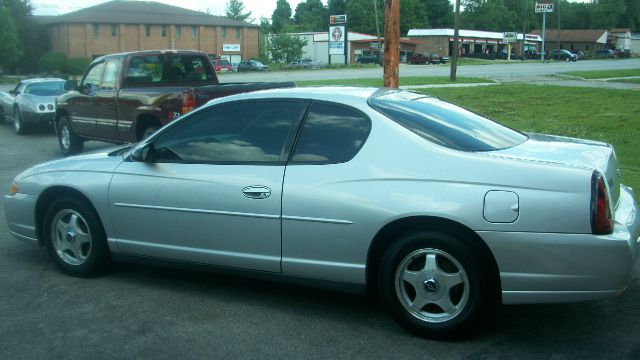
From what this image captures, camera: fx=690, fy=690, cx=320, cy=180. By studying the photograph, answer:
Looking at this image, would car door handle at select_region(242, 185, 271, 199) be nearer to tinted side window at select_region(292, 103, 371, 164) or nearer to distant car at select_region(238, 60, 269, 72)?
tinted side window at select_region(292, 103, 371, 164)

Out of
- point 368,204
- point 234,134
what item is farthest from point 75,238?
point 368,204

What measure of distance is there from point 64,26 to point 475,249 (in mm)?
72672

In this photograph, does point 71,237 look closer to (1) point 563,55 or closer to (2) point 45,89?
(2) point 45,89

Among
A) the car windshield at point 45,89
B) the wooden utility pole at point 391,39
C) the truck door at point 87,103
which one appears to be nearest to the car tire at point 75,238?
the truck door at point 87,103

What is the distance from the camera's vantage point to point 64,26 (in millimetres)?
69750

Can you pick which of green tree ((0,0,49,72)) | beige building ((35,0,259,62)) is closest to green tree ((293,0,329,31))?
beige building ((35,0,259,62))

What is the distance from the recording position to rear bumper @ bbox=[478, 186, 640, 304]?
3883mm

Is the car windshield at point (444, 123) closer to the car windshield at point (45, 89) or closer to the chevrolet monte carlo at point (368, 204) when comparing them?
the chevrolet monte carlo at point (368, 204)

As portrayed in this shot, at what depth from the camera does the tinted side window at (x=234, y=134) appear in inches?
191

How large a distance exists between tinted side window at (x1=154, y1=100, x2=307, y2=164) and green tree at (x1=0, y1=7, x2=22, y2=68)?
56822 millimetres

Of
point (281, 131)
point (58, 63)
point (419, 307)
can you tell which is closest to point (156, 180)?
point (281, 131)

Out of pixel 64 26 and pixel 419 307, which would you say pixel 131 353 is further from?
pixel 64 26

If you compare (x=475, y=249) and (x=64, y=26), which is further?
(x=64, y=26)

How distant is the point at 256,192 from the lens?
4.66 meters
